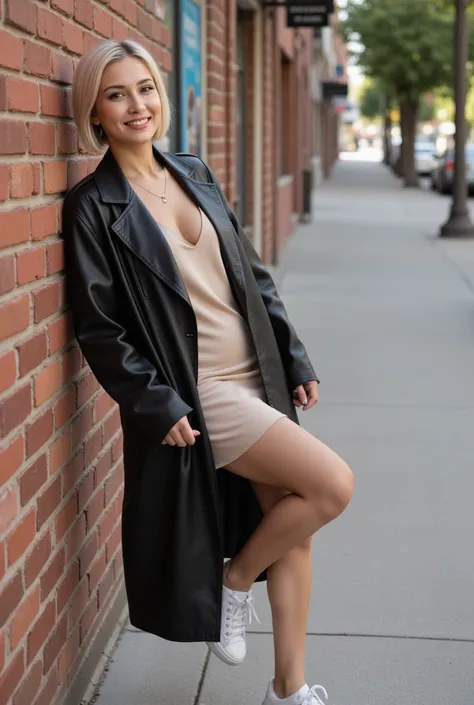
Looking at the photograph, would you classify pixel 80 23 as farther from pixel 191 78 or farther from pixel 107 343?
pixel 191 78

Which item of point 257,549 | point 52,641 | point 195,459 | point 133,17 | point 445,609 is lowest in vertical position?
point 445,609

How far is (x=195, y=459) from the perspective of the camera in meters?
2.93

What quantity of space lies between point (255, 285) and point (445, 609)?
1563mm

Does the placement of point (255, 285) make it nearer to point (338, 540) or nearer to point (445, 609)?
point (445, 609)

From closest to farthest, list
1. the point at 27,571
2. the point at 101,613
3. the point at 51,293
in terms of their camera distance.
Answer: the point at 27,571
the point at 51,293
the point at 101,613

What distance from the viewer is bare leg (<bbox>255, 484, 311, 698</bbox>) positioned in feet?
10.1

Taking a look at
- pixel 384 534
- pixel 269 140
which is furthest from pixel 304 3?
pixel 384 534

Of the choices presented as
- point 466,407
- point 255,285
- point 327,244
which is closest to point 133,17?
point 255,285

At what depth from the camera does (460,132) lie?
18156 millimetres

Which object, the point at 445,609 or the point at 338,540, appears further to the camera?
the point at 338,540

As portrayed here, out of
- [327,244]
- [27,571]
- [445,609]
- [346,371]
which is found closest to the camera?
[27,571]

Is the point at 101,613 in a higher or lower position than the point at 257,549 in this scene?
lower

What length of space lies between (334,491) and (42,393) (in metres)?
0.80

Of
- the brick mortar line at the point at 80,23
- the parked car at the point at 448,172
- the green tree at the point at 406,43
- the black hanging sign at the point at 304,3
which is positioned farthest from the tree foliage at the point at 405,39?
the brick mortar line at the point at 80,23
